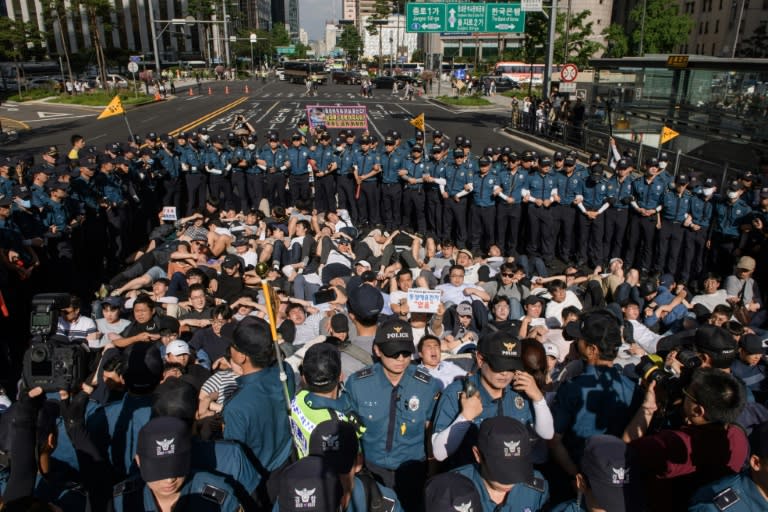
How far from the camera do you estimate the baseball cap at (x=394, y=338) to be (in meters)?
3.74

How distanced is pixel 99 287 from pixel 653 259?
9.60 metres

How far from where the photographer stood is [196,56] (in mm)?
113000

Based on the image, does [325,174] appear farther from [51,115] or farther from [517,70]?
[517,70]

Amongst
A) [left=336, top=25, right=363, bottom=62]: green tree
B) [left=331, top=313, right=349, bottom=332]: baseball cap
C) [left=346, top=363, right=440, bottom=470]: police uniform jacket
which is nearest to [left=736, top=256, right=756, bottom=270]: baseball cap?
[left=331, top=313, right=349, bottom=332]: baseball cap

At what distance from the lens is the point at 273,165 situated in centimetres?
1330

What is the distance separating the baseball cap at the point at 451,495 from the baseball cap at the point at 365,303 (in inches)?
76.0

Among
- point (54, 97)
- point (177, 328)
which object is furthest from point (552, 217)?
point (54, 97)

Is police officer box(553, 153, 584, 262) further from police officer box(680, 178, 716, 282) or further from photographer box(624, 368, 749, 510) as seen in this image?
photographer box(624, 368, 749, 510)

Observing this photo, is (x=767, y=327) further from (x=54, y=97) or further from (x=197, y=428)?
(x=54, y=97)

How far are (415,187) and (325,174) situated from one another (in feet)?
7.23

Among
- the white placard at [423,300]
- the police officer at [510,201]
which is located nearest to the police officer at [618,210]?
the police officer at [510,201]

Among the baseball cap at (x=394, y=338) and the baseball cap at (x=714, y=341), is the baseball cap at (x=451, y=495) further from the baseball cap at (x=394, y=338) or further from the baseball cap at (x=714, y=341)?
the baseball cap at (x=714, y=341)

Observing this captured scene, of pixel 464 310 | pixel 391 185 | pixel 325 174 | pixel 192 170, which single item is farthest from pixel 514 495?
pixel 192 170

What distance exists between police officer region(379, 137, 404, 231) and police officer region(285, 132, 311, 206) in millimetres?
1773
